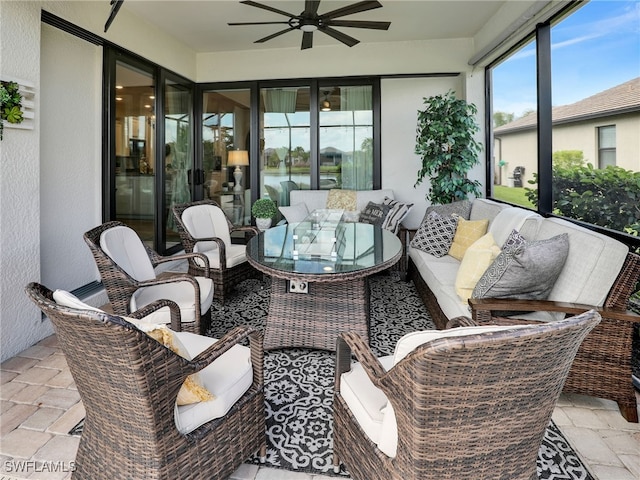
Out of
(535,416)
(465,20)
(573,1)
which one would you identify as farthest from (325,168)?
(535,416)

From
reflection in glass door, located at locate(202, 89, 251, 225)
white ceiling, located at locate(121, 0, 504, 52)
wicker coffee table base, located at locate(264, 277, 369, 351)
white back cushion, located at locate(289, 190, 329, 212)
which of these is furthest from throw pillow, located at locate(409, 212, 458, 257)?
reflection in glass door, located at locate(202, 89, 251, 225)

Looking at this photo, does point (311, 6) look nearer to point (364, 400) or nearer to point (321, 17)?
point (321, 17)

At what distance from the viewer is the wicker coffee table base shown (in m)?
2.78

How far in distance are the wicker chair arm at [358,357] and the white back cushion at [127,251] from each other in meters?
1.64

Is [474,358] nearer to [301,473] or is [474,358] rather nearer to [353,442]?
[353,442]

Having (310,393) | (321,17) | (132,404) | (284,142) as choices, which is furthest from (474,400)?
(284,142)

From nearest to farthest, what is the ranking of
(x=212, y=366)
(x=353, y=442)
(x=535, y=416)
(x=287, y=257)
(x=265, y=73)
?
1. (x=535, y=416)
2. (x=353, y=442)
3. (x=212, y=366)
4. (x=287, y=257)
5. (x=265, y=73)

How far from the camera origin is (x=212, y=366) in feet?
5.60

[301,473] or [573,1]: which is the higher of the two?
[573,1]

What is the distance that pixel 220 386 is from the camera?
1575 millimetres

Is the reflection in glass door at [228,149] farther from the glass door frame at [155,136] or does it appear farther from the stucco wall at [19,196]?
the stucco wall at [19,196]

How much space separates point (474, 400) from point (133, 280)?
2128mm

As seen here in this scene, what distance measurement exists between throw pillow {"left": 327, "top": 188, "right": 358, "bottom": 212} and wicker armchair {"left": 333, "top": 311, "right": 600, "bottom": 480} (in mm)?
4489

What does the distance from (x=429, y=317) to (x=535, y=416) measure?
8.03 feet
